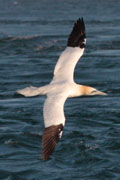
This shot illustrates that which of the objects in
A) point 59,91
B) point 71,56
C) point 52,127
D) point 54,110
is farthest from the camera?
point 71,56

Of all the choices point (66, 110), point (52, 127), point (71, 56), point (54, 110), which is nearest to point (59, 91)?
point (54, 110)

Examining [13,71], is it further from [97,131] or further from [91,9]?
[91,9]

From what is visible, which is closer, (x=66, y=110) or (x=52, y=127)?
(x=52, y=127)

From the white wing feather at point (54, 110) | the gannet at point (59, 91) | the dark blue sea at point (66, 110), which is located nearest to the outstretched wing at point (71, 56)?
the gannet at point (59, 91)

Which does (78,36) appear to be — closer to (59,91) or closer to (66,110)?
(59,91)

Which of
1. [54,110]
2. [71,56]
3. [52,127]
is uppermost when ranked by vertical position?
[71,56]

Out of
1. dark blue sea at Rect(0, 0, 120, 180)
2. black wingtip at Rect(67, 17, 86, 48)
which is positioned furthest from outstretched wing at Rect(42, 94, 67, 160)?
black wingtip at Rect(67, 17, 86, 48)

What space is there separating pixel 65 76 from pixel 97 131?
2482 mm

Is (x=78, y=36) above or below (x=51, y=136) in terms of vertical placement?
above

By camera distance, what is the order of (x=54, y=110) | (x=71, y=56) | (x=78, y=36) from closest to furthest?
(x=54, y=110)
(x=71, y=56)
(x=78, y=36)

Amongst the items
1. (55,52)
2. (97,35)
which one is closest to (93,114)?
(55,52)

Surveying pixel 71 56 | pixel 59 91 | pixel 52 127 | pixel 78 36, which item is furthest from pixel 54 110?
pixel 78 36

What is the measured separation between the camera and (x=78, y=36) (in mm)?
10688

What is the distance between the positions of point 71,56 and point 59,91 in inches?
50.0
